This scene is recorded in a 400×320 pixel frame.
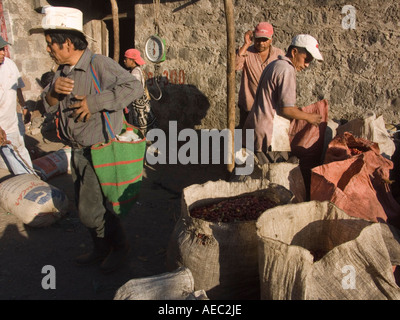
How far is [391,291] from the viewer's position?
166 centimetres

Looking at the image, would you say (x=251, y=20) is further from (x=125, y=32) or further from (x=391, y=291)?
(x=125, y=32)

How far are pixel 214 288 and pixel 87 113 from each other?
1.45 m

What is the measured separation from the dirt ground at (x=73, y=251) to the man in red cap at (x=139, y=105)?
1.52 m

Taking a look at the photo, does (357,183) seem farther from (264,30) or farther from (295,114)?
(264,30)

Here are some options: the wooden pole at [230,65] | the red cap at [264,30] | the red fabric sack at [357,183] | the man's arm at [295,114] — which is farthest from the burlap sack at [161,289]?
the red cap at [264,30]

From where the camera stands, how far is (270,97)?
316cm

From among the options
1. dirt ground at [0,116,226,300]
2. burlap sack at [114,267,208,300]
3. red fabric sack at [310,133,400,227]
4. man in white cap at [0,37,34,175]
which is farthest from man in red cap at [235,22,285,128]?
burlap sack at [114,267,208,300]

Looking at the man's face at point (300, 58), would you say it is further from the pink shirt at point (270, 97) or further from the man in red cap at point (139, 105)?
the man in red cap at point (139, 105)

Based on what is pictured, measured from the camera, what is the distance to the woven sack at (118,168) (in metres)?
2.60

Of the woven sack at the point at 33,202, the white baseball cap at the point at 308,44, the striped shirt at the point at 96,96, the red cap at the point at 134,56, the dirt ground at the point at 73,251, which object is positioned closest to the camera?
the striped shirt at the point at 96,96

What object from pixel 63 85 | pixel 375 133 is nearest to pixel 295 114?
pixel 375 133

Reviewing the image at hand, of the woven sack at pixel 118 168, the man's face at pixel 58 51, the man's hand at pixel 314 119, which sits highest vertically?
the man's face at pixel 58 51

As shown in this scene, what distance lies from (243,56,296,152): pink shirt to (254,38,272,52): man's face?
99cm

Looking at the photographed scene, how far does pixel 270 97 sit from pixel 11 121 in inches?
132
